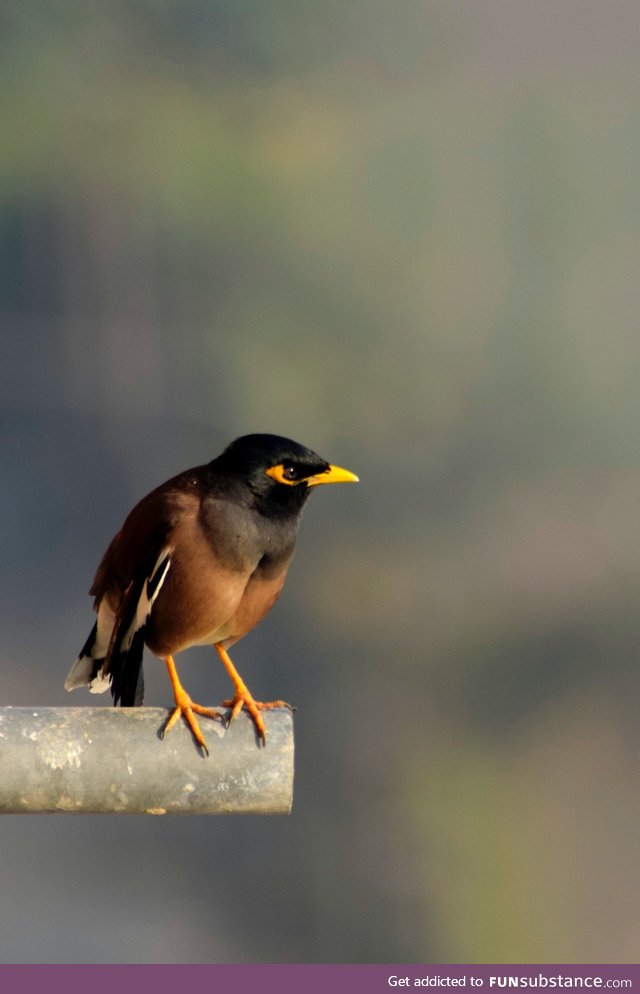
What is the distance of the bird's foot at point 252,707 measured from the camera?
1343mm

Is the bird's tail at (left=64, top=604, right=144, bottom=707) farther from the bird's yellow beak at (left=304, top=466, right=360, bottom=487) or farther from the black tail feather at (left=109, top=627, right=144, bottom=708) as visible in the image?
the bird's yellow beak at (left=304, top=466, right=360, bottom=487)

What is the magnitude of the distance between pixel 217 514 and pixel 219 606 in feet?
0.32

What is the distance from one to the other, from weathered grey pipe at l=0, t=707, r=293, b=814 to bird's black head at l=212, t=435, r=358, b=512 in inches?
12.3

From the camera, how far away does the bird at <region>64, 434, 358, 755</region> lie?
5.06 ft

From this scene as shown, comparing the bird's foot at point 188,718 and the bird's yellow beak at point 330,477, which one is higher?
the bird's yellow beak at point 330,477

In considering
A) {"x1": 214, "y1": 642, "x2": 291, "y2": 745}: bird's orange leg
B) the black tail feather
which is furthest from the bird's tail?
{"x1": 214, "y1": 642, "x2": 291, "y2": 745}: bird's orange leg

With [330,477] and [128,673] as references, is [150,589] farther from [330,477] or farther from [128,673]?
[330,477]

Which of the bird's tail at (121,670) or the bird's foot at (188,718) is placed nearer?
the bird's foot at (188,718)

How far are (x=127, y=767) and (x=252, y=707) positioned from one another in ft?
0.56

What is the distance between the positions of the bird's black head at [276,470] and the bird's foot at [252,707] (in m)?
0.21

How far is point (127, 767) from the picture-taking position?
4.20 ft

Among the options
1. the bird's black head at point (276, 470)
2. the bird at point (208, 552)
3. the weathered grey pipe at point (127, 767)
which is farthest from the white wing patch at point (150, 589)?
the weathered grey pipe at point (127, 767)

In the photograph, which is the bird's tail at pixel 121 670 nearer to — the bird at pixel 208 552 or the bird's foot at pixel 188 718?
the bird at pixel 208 552

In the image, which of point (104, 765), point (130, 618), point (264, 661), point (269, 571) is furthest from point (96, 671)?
point (264, 661)
